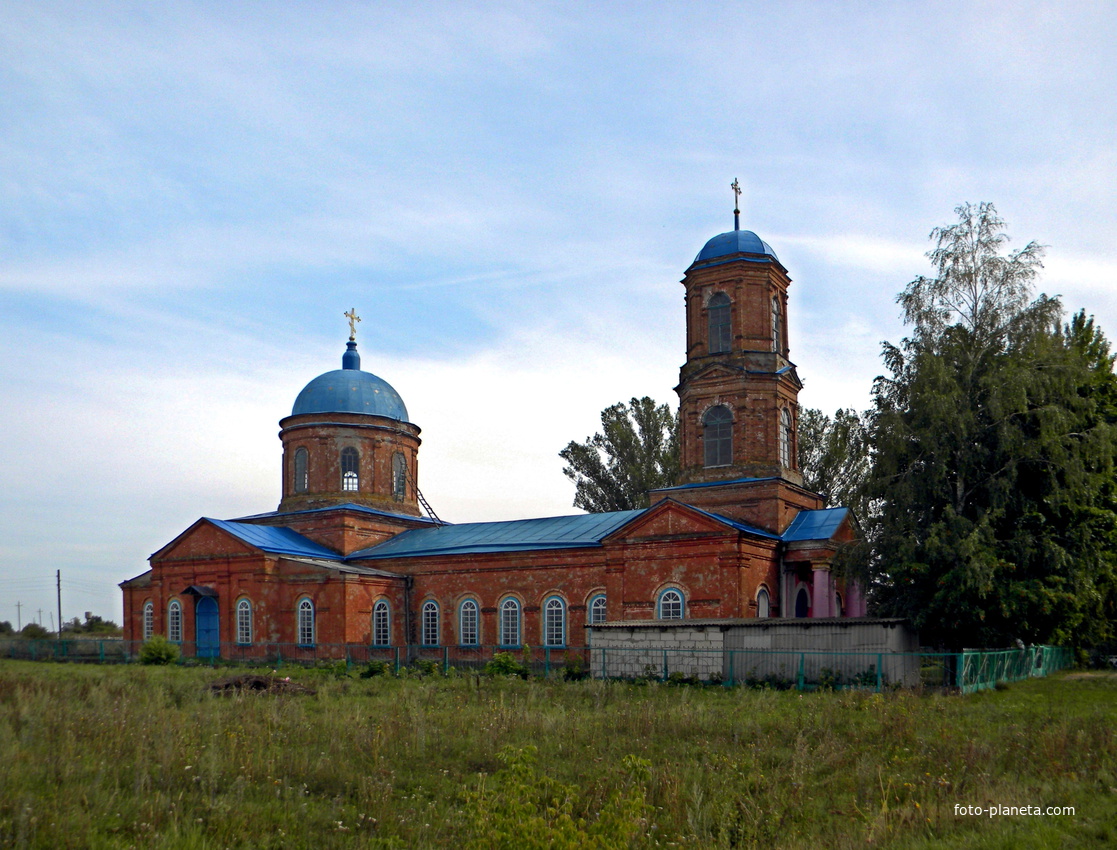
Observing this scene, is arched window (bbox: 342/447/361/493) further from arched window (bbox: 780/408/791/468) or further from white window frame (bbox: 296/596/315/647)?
arched window (bbox: 780/408/791/468)

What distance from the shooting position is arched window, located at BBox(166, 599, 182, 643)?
116 feet

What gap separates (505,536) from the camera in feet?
111

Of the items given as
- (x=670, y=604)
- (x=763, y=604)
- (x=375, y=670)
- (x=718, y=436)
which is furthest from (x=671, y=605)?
(x=375, y=670)

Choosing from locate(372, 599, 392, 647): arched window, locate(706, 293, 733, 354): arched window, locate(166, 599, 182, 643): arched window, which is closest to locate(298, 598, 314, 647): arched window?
locate(372, 599, 392, 647): arched window

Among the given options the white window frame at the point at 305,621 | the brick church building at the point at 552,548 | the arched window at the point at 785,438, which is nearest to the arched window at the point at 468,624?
the brick church building at the point at 552,548

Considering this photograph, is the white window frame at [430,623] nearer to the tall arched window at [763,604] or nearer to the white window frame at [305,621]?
the white window frame at [305,621]

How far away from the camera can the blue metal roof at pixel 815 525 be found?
93.1 feet

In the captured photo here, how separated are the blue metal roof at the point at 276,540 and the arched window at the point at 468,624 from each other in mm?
5478

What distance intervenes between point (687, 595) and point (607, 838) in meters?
19.8

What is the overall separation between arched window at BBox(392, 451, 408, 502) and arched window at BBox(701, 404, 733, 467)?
1376 cm

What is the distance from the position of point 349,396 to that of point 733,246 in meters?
15.9

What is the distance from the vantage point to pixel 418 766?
1179 cm

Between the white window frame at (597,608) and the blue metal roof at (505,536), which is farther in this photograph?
the blue metal roof at (505,536)

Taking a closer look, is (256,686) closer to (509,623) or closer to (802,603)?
(509,623)
